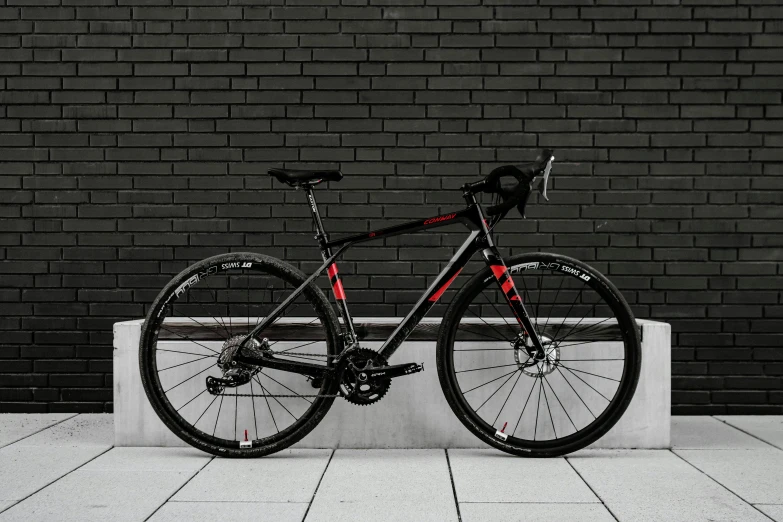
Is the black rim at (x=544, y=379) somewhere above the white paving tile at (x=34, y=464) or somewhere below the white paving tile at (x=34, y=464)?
above

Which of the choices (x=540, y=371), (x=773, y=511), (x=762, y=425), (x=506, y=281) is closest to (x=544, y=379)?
(x=540, y=371)

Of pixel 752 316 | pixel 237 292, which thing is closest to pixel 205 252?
pixel 237 292

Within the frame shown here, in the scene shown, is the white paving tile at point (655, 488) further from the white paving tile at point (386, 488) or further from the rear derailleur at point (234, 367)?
the rear derailleur at point (234, 367)

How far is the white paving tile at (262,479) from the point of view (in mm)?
3037

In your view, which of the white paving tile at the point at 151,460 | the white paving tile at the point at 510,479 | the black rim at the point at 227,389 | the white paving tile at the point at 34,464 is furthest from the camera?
the black rim at the point at 227,389

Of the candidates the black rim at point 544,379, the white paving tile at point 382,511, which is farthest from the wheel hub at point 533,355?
the white paving tile at point 382,511

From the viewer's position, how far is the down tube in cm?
362

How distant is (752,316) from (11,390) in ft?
15.2

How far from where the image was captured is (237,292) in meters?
4.64

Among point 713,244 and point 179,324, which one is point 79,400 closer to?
point 179,324

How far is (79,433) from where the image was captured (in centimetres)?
413

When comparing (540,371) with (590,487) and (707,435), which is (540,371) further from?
(707,435)

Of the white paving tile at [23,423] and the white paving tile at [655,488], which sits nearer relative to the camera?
the white paving tile at [655,488]

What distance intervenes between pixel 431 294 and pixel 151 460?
5.14 ft
